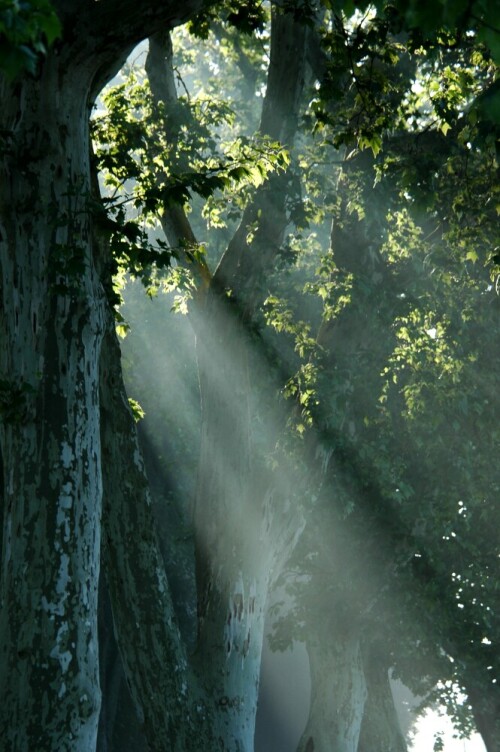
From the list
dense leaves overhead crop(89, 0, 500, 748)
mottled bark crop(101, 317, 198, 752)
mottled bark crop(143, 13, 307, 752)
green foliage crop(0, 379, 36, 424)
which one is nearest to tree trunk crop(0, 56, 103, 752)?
green foliage crop(0, 379, 36, 424)

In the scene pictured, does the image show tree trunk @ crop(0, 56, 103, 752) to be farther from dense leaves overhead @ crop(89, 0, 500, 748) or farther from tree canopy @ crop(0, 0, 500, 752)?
dense leaves overhead @ crop(89, 0, 500, 748)

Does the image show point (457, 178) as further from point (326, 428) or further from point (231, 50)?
point (231, 50)

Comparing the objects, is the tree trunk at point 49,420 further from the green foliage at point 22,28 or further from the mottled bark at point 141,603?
the green foliage at point 22,28

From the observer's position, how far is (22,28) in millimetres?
4898

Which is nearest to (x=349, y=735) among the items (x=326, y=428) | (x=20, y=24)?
(x=326, y=428)

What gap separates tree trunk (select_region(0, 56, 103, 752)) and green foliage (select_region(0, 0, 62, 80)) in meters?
3.04

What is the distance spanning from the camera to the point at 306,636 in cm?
2180

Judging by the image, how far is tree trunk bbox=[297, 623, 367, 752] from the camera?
19438 millimetres

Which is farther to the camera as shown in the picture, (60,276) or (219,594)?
(219,594)

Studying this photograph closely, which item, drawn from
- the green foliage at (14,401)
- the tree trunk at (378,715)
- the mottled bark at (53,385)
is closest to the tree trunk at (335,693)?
the tree trunk at (378,715)

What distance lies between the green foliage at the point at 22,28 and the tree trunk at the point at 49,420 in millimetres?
3045

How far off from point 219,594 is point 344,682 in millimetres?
10124

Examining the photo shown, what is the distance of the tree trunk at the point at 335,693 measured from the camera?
19.4m

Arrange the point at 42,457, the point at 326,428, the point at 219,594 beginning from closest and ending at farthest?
1. the point at 42,457
2. the point at 219,594
3. the point at 326,428
